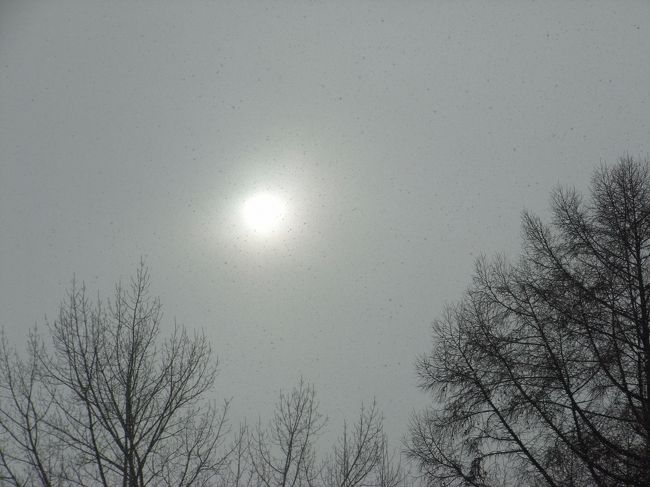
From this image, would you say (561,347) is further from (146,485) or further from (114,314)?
(114,314)

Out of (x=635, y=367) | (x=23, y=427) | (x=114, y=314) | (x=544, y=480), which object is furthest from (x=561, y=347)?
(x=23, y=427)

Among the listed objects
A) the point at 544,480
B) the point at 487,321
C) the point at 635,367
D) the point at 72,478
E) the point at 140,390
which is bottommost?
the point at 544,480

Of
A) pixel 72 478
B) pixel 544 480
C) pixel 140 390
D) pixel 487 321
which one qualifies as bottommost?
pixel 544 480

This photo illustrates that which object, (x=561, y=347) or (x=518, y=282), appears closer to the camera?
(x=561, y=347)

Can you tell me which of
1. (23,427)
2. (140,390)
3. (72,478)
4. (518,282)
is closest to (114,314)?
(140,390)

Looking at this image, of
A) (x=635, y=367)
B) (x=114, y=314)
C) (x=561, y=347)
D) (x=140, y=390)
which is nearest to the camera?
(x=635, y=367)

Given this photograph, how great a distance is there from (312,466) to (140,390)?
6119 mm

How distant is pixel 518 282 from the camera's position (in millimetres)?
8984

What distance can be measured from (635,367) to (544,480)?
2498mm

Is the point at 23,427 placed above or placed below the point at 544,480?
above

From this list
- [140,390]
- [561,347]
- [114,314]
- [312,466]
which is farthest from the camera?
[312,466]

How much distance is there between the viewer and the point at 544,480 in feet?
25.6

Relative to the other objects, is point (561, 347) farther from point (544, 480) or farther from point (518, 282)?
point (544, 480)

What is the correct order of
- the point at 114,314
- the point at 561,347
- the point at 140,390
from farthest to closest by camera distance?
the point at 114,314
the point at 140,390
the point at 561,347
